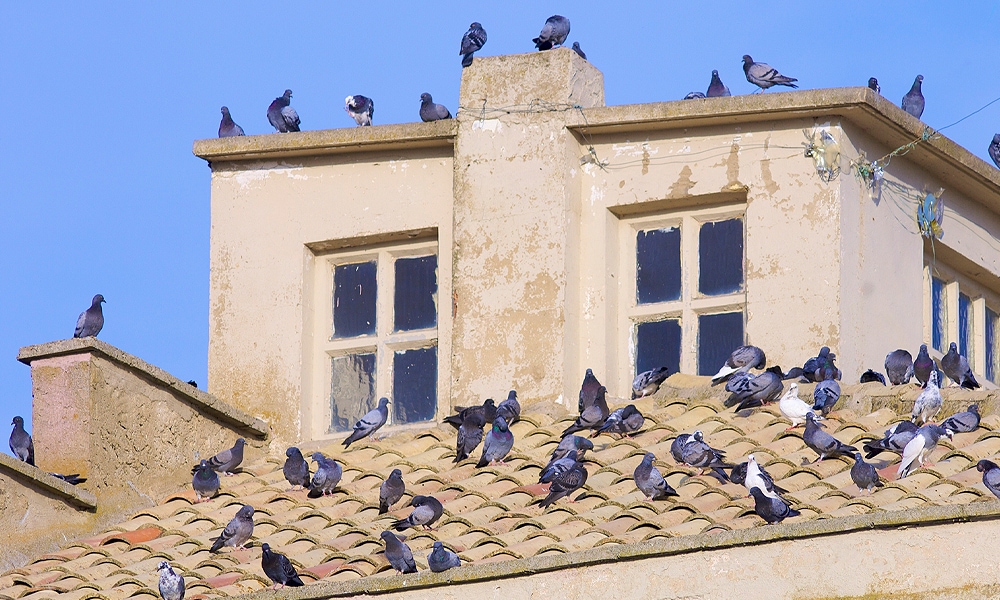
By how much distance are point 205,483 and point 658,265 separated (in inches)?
140

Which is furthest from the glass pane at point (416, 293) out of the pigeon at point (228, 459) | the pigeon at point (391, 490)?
the pigeon at point (391, 490)

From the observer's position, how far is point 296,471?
13039mm

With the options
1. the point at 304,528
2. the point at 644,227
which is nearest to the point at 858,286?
the point at 644,227

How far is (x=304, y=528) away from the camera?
1198 centimetres

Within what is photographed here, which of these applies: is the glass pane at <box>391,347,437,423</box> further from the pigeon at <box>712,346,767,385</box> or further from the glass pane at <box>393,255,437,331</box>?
the pigeon at <box>712,346,767,385</box>

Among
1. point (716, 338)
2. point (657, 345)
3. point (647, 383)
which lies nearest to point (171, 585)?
point (647, 383)

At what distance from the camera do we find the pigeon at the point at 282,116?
16.8m

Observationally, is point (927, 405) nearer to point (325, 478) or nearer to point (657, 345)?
point (657, 345)

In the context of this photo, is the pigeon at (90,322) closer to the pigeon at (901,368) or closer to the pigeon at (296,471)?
the pigeon at (296,471)

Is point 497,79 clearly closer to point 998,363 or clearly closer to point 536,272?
point 536,272

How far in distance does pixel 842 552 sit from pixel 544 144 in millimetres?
6089

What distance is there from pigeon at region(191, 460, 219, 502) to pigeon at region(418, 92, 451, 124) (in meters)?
3.64

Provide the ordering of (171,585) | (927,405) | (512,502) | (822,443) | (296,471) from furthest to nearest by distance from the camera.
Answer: (296,471), (927,405), (512,502), (822,443), (171,585)

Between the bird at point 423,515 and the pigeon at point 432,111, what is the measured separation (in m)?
4.92
